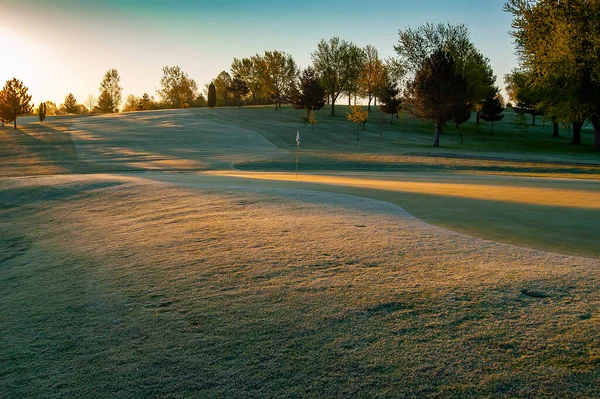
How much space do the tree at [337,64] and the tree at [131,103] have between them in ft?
210

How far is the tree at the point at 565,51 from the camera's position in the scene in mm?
42094

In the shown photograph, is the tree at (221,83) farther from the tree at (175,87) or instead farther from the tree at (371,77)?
the tree at (371,77)

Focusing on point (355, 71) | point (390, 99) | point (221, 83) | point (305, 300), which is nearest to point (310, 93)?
point (390, 99)

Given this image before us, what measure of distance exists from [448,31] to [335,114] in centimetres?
2717

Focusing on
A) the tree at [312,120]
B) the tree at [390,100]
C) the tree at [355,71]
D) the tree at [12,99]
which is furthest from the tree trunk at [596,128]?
the tree at [12,99]

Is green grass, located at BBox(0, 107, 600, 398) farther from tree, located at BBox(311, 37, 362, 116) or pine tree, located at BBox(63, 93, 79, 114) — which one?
pine tree, located at BBox(63, 93, 79, 114)

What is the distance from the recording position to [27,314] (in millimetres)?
5742

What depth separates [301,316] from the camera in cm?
497

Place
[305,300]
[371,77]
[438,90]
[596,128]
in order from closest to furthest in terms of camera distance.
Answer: [305,300] < [438,90] < [596,128] < [371,77]

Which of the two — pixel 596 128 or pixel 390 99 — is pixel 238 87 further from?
pixel 596 128

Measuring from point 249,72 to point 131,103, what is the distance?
44.4m

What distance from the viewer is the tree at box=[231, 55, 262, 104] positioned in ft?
335

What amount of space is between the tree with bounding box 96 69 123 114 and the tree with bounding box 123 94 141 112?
1416 cm

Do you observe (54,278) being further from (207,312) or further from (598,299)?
(598,299)
